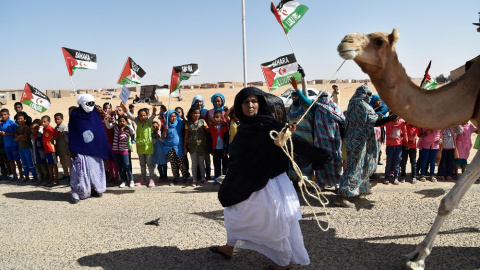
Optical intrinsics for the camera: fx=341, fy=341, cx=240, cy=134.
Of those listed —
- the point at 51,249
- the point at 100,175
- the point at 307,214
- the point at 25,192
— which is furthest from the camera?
the point at 25,192

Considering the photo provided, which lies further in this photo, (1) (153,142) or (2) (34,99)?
(2) (34,99)

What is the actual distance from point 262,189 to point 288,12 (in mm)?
5330

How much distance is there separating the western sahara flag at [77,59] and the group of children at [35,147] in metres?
1.42

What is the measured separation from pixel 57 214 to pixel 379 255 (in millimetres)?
5369

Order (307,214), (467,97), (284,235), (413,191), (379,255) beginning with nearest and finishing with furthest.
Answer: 1. (284,235)
2. (467,97)
3. (379,255)
4. (307,214)
5. (413,191)

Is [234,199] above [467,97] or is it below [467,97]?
below

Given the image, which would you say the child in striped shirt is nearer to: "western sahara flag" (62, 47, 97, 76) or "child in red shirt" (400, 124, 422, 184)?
"western sahara flag" (62, 47, 97, 76)

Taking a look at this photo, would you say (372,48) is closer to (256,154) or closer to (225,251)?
(256,154)

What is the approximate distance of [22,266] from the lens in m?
4.06

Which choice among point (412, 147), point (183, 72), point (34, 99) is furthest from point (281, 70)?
point (34, 99)

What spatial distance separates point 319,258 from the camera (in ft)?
13.1

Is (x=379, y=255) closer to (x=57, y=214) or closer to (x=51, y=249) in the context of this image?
(x=51, y=249)

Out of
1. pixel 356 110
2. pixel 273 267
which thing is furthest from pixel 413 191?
pixel 273 267

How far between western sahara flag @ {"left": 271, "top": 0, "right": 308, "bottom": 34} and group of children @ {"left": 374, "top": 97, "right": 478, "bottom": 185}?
2631 millimetres
